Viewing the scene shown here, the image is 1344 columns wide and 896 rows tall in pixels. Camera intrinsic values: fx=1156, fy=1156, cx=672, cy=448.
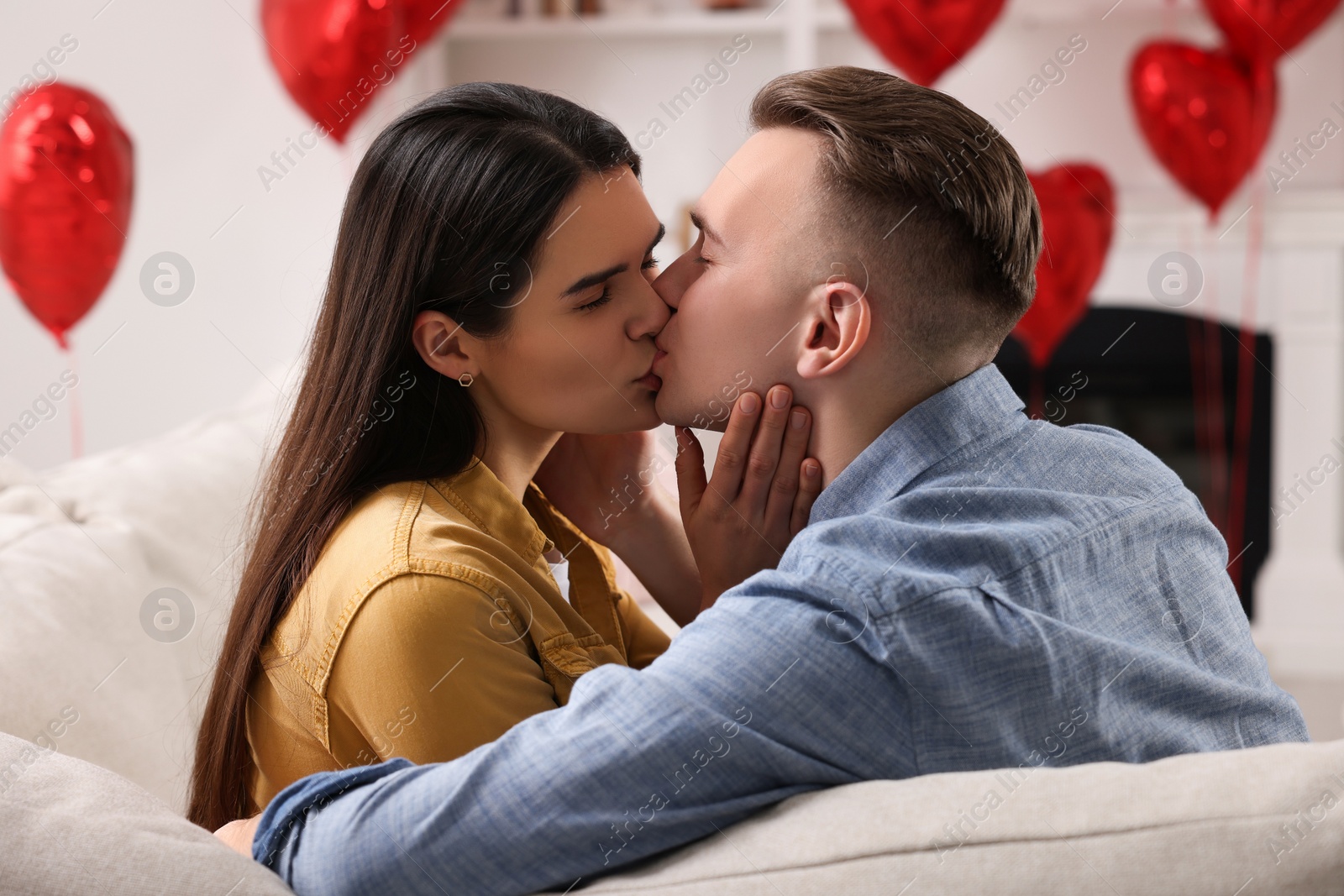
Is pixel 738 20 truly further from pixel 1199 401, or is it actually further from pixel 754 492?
pixel 754 492

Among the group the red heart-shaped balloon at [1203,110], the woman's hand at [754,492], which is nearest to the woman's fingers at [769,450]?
the woman's hand at [754,492]

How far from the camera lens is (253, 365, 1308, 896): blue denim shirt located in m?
0.73

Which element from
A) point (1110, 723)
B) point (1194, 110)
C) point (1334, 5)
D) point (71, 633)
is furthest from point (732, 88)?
point (1110, 723)

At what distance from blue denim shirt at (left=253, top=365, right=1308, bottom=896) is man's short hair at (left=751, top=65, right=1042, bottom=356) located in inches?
8.7

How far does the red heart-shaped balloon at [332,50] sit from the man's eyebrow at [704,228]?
1.43 m

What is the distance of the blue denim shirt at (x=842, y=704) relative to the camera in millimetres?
727

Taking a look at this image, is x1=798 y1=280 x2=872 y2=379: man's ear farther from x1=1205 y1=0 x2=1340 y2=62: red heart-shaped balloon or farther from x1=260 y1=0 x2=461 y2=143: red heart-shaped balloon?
x1=1205 y1=0 x2=1340 y2=62: red heart-shaped balloon

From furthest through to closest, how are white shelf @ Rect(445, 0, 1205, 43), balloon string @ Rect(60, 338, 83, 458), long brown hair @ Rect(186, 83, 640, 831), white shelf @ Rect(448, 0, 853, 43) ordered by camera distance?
white shelf @ Rect(448, 0, 853, 43) < white shelf @ Rect(445, 0, 1205, 43) < balloon string @ Rect(60, 338, 83, 458) < long brown hair @ Rect(186, 83, 640, 831)

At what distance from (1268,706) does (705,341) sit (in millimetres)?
593

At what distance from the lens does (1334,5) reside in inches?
110

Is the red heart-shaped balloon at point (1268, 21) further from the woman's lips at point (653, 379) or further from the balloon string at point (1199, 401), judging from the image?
the woman's lips at point (653, 379)

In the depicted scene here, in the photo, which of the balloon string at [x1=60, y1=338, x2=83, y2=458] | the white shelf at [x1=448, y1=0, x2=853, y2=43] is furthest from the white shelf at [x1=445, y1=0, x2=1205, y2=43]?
the balloon string at [x1=60, y1=338, x2=83, y2=458]

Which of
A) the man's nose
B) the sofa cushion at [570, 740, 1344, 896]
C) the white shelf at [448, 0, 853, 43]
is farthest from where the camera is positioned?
the white shelf at [448, 0, 853, 43]

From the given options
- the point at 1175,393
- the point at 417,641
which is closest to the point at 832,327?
the point at 417,641
